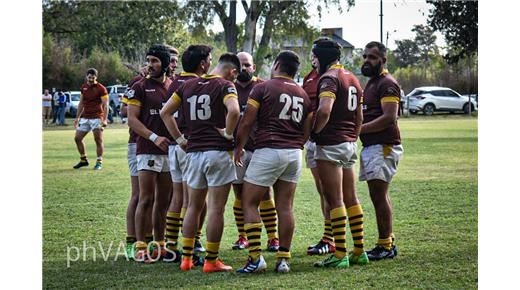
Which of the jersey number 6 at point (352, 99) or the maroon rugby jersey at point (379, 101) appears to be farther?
the maroon rugby jersey at point (379, 101)

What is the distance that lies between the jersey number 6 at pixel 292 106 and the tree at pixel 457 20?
613 inches

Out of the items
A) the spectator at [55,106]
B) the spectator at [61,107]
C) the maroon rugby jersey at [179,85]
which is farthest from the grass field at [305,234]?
the spectator at [61,107]

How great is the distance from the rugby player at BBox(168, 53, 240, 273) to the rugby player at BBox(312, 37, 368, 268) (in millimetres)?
724

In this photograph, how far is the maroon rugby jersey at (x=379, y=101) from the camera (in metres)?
6.79

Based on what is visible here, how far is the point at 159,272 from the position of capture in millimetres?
6344

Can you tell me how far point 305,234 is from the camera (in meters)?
8.12

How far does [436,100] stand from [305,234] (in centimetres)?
2731

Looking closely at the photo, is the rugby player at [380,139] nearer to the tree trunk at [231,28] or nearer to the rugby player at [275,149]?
the rugby player at [275,149]

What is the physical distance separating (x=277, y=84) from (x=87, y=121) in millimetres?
8749

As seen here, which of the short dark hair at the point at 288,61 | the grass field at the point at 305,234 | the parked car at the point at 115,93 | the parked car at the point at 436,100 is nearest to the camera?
the grass field at the point at 305,234

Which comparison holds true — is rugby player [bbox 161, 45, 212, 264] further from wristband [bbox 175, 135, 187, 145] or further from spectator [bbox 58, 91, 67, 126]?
spectator [bbox 58, 91, 67, 126]

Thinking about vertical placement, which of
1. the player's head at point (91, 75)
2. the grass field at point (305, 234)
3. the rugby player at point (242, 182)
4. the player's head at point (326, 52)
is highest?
the player's head at point (91, 75)
